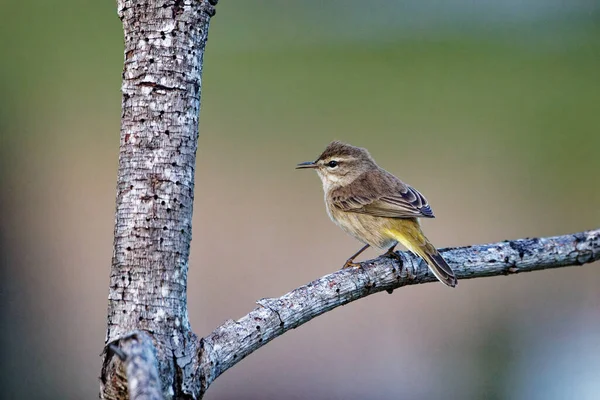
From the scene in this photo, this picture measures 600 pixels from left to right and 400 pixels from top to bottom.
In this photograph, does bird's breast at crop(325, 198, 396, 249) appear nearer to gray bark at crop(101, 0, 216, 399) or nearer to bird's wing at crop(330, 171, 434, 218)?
bird's wing at crop(330, 171, 434, 218)

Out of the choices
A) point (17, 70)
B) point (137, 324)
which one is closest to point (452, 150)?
point (17, 70)

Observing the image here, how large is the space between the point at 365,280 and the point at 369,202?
2.90ft

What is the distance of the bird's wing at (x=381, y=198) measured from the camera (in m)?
2.55

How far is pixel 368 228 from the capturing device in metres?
2.64

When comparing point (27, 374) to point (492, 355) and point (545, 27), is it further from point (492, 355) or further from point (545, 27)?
point (545, 27)

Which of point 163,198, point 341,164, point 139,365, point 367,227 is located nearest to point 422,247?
point 367,227

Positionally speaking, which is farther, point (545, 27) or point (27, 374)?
point (545, 27)

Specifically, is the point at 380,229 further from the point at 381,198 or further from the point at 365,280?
the point at 365,280

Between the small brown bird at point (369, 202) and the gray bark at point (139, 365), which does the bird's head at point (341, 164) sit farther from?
the gray bark at point (139, 365)

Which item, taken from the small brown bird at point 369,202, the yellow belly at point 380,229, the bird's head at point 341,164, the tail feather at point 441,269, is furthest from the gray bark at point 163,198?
the bird's head at point 341,164

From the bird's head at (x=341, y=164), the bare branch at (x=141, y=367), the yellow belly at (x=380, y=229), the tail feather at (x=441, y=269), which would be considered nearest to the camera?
the bare branch at (x=141, y=367)

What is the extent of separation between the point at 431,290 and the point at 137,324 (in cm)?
286

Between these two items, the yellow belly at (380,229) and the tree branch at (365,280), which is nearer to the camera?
the tree branch at (365,280)

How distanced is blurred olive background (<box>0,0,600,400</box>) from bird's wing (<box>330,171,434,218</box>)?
40.8 inches
